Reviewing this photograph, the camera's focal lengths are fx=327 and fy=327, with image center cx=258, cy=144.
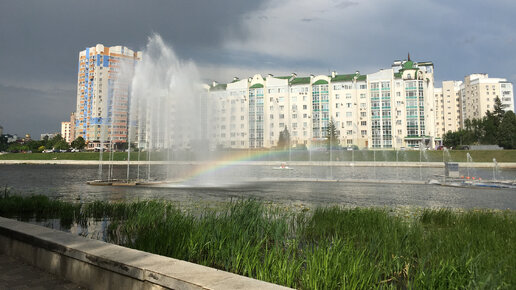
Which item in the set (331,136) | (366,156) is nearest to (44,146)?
(331,136)

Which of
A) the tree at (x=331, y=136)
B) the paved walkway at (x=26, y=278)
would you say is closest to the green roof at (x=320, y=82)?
the tree at (x=331, y=136)

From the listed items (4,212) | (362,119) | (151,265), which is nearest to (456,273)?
(151,265)

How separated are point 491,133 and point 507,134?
9522 millimetres

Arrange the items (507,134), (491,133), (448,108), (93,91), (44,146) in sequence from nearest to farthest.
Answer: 1. (507,134)
2. (491,133)
3. (44,146)
4. (93,91)
5. (448,108)

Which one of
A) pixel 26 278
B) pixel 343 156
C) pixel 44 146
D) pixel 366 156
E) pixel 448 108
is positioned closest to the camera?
pixel 26 278

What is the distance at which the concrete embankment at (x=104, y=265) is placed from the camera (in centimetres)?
378

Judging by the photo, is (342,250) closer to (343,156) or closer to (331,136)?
(343,156)

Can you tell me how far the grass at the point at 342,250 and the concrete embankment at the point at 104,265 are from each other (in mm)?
1043

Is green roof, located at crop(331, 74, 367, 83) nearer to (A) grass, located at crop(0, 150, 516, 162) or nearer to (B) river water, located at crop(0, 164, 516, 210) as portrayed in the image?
(A) grass, located at crop(0, 150, 516, 162)

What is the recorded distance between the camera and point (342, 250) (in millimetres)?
5328

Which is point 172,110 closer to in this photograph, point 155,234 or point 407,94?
point 155,234

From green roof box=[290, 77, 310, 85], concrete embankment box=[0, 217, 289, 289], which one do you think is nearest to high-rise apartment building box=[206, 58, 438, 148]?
green roof box=[290, 77, 310, 85]

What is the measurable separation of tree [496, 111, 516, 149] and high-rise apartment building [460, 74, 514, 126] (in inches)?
2592

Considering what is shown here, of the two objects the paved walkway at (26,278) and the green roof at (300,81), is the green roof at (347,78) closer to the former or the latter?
the green roof at (300,81)
